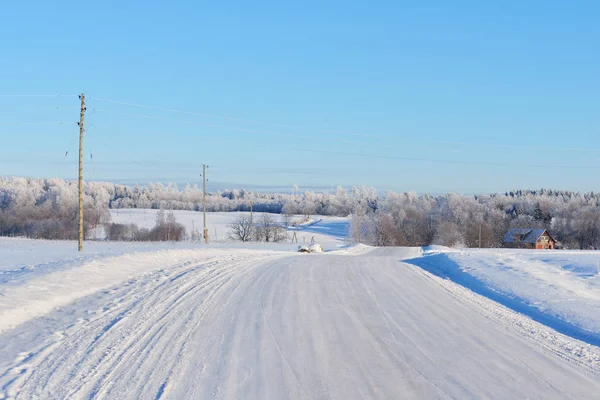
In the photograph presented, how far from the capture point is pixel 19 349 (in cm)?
763

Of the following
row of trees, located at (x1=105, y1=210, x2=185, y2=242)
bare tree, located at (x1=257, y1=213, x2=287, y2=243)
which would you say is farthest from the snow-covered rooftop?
row of trees, located at (x1=105, y1=210, x2=185, y2=242)

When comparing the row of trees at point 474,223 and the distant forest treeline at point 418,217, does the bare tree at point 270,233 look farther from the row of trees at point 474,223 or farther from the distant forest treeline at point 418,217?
the row of trees at point 474,223

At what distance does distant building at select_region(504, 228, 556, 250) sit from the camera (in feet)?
260

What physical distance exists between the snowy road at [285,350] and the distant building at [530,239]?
72.4m

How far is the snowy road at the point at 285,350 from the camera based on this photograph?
19.7ft

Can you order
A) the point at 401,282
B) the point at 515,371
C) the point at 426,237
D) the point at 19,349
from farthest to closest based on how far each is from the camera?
1. the point at 426,237
2. the point at 401,282
3. the point at 19,349
4. the point at 515,371

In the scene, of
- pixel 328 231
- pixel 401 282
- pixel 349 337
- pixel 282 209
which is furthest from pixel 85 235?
pixel 282 209

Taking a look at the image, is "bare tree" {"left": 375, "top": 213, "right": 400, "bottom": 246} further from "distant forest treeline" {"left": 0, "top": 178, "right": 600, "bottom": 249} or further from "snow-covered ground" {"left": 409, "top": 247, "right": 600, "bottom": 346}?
"snow-covered ground" {"left": 409, "top": 247, "right": 600, "bottom": 346}

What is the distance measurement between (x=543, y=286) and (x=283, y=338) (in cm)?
875

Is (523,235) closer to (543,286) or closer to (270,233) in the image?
(270,233)

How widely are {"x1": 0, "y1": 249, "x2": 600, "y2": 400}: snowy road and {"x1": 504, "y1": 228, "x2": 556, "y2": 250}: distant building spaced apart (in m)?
72.4

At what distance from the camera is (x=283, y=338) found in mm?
8258

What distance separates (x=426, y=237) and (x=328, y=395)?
3523 inches

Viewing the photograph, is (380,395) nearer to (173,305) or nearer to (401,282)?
(173,305)
